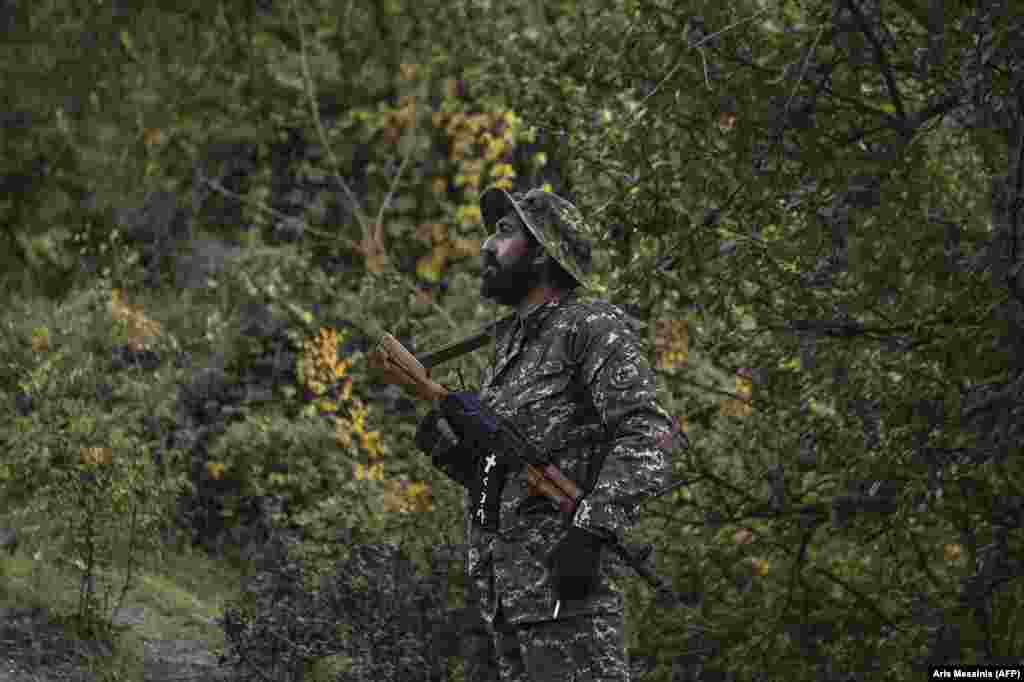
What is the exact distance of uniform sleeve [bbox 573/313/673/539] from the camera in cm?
374

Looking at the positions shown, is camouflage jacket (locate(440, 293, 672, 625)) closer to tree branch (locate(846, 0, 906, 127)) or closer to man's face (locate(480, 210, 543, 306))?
man's face (locate(480, 210, 543, 306))

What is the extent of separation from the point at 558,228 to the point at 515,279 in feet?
0.60

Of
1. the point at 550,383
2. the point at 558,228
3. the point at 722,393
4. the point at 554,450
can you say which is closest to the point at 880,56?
the point at 722,393

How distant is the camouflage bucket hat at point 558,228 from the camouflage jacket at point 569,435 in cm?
9

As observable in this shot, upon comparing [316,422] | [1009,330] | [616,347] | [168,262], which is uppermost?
[168,262]

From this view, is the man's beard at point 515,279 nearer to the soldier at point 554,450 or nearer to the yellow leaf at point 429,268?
the soldier at point 554,450

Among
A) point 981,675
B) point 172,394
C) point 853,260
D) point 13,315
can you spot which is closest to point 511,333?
point 853,260

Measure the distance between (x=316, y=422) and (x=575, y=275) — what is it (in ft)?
17.0

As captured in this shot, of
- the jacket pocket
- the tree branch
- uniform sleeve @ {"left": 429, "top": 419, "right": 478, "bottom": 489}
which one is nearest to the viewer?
the jacket pocket

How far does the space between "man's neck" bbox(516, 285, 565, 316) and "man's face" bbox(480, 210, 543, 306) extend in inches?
0.5

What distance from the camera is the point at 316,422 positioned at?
29.9 feet

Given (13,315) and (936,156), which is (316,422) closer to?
(13,315)

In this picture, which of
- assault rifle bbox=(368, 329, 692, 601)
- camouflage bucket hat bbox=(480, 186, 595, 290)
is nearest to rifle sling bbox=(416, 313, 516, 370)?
assault rifle bbox=(368, 329, 692, 601)

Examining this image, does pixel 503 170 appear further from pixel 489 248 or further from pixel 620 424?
pixel 620 424
